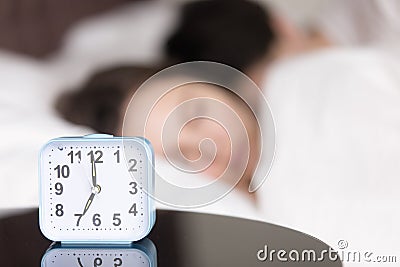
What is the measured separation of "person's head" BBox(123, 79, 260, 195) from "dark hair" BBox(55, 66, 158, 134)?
13 cm

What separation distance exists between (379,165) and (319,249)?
0.31 metres

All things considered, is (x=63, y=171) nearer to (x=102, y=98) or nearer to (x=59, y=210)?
(x=59, y=210)

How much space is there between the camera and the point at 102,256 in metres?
0.63

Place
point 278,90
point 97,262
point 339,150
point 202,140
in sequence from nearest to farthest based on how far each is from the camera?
point 97,262, point 202,140, point 339,150, point 278,90

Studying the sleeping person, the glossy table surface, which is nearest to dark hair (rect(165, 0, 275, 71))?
the sleeping person

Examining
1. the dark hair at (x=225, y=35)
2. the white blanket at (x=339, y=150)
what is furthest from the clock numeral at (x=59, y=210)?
the dark hair at (x=225, y=35)

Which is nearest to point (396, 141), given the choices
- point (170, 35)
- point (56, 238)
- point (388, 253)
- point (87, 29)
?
point (388, 253)

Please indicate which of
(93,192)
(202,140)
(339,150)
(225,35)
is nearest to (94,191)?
(93,192)

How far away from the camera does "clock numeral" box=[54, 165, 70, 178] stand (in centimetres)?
65

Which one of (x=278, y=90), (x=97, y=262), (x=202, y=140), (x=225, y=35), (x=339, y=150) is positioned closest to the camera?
(x=97, y=262)

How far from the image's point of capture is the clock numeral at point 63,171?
0.65 m

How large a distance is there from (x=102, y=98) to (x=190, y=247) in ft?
1.62

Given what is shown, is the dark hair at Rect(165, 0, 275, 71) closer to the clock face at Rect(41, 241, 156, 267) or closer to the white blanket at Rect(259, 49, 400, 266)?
the white blanket at Rect(259, 49, 400, 266)

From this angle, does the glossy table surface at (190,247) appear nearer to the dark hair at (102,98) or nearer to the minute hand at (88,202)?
the minute hand at (88,202)
